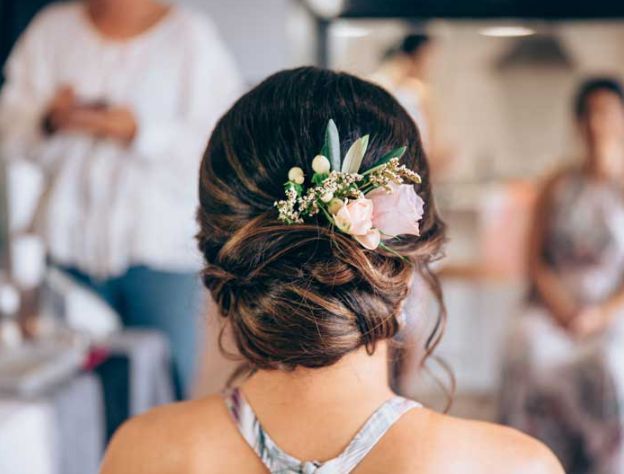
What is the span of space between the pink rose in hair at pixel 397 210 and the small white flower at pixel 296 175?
72mm

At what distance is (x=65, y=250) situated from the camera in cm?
170

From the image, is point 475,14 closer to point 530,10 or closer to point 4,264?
point 530,10

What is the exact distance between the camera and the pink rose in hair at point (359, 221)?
68cm

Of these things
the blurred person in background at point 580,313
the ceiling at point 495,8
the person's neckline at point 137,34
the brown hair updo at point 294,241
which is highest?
the ceiling at point 495,8

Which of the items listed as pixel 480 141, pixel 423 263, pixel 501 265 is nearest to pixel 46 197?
pixel 423 263

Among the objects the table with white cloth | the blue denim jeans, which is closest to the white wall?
the blue denim jeans

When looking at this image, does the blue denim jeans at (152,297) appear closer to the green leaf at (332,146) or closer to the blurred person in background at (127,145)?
the blurred person in background at (127,145)

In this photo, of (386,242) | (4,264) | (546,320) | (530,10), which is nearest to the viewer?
(386,242)

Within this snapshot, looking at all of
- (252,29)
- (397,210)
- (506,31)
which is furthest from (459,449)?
(506,31)

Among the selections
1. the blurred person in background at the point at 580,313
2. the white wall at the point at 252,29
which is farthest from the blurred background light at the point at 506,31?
the blurred person in background at the point at 580,313

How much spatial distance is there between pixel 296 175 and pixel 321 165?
0.03m

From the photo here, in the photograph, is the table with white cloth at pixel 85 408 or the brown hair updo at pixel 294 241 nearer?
the brown hair updo at pixel 294 241

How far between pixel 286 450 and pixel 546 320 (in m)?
Result: 1.82

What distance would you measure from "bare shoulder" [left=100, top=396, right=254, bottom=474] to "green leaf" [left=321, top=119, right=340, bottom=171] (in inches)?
11.6
